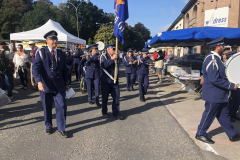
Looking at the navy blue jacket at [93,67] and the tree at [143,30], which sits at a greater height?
the tree at [143,30]

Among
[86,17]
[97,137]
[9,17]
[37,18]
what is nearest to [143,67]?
[97,137]

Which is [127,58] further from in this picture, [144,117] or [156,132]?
[156,132]

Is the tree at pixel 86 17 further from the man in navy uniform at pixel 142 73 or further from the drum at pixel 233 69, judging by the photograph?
the drum at pixel 233 69

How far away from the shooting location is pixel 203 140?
3801mm

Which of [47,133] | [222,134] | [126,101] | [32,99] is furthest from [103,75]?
[32,99]

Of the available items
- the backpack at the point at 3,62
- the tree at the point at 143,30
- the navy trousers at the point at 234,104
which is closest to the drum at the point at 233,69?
the navy trousers at the point at 234,104

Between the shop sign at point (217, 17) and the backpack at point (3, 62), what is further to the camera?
the shop sign at point (217, 17)

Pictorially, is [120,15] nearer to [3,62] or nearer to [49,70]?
[49,70]

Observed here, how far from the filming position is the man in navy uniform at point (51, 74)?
150 inches

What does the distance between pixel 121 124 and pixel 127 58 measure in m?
4.58

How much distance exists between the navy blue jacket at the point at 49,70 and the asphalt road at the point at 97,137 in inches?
41.1

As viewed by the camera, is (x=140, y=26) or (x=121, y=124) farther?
(x=140, y=26)

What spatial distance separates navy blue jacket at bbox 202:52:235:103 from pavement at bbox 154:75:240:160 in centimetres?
85

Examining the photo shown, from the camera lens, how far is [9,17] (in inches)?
2115
